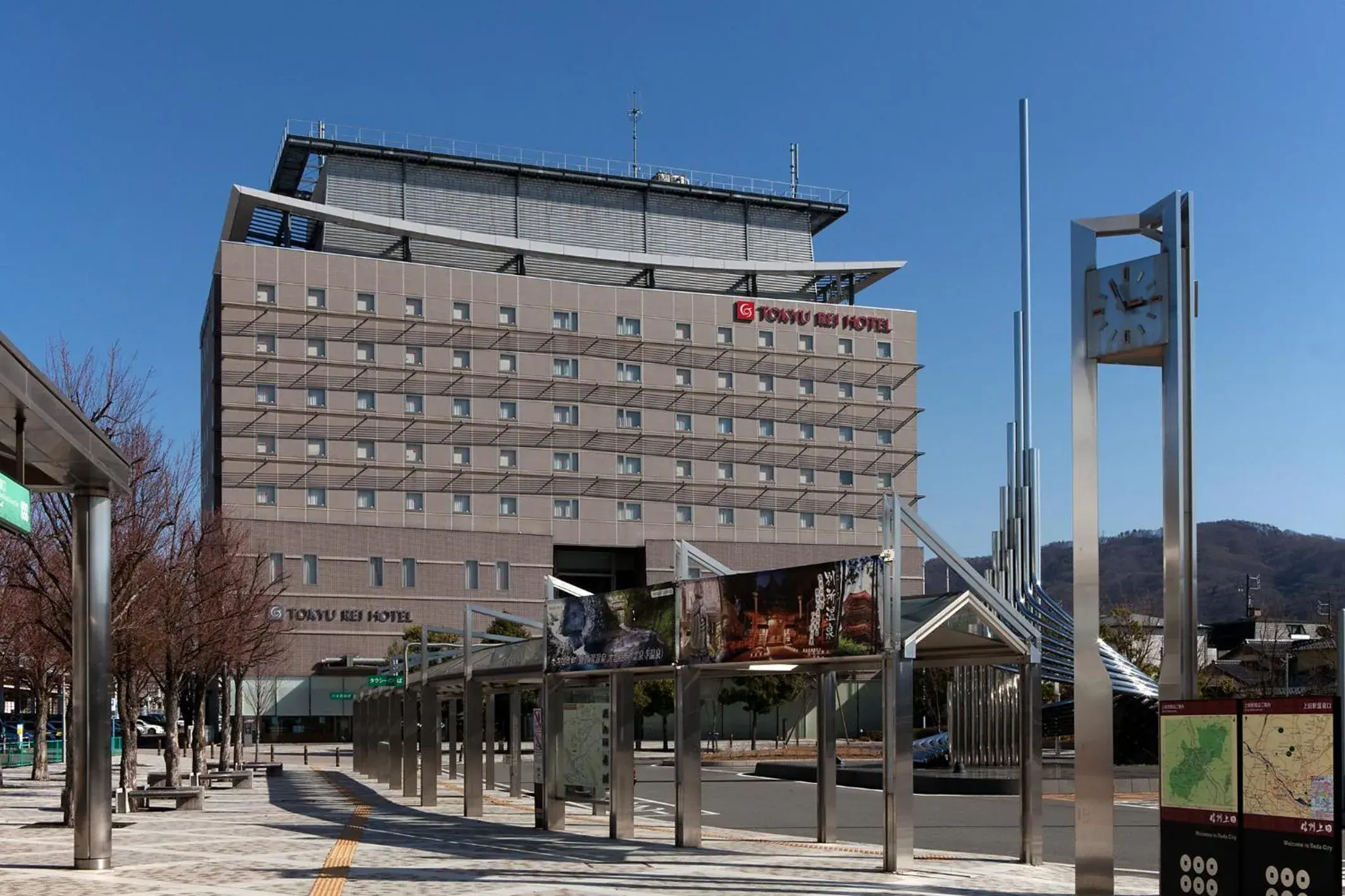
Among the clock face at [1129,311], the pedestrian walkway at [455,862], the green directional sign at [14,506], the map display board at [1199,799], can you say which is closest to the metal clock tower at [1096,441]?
the clock face at [1129,311]

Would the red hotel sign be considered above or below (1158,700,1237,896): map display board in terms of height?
above

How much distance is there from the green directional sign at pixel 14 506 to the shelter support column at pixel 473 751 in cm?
1277

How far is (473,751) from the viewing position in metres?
26.2

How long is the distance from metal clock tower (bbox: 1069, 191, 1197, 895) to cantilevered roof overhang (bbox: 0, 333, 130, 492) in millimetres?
9913

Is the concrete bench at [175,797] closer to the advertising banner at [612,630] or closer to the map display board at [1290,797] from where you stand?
the advertising banner at [612,630]

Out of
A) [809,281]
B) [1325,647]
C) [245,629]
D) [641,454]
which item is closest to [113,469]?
[245,629]

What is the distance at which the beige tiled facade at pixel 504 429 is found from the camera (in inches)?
3329

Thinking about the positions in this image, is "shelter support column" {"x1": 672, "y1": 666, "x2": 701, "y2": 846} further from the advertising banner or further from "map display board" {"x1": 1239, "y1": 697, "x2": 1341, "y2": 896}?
"map display board" {"x1": 1239, "y1": 697, "x2": 1341, "y2": 896}

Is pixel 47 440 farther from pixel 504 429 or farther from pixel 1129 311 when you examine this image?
pixel 504 429

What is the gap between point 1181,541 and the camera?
13117 mm

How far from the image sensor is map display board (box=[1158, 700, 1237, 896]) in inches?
438

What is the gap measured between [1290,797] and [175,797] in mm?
21331

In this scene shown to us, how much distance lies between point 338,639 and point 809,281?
39.9 metres

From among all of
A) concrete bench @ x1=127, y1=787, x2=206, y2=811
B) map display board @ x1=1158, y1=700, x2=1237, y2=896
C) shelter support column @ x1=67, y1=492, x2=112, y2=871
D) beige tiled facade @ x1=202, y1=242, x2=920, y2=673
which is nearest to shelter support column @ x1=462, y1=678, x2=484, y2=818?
concrete bench @ x1=127, y1=787, x2=206, y2=811
